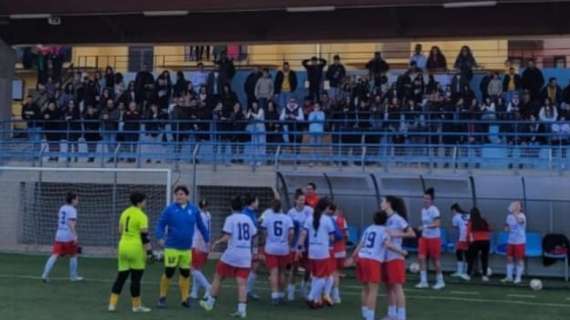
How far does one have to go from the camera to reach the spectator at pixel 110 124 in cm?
2793

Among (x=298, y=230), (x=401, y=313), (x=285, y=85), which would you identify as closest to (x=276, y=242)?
(x=298, y=230)

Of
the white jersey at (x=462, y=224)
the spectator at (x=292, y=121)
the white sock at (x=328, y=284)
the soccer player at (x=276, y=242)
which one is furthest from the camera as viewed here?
the spectator at (x=292, y=121)

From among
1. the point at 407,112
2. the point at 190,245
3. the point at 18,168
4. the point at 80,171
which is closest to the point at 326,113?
the point at 407,112

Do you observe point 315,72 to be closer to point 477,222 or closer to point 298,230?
point 477,222

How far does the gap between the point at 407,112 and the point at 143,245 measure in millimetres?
12993

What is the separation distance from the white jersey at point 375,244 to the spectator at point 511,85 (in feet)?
48.2

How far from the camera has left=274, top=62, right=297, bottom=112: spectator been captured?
29.2m

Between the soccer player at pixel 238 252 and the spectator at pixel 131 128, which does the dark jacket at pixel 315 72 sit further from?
the soccer player at pixel 238 252

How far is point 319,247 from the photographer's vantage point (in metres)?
15.8

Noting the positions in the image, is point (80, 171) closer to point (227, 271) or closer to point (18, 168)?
point (18, 168)

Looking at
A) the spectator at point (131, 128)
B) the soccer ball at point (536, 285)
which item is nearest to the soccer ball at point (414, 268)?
the soccer ball at point (536, 285)

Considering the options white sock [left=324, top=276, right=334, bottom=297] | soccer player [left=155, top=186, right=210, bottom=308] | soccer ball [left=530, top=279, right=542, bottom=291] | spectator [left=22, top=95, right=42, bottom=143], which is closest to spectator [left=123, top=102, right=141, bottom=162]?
spectator [left=22, top=95, right=42, bottom=143]

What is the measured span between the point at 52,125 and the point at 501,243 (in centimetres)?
1531

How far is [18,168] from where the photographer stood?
87.0ft
